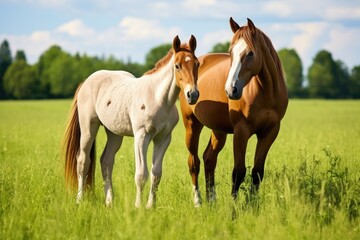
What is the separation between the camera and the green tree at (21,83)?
86688 mm

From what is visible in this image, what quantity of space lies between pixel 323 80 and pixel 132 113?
105068mm

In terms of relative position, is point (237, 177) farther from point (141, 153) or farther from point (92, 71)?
point (92, 71)

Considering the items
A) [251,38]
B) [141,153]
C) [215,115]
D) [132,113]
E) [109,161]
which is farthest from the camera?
[109,161]

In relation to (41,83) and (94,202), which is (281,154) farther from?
(41,83)

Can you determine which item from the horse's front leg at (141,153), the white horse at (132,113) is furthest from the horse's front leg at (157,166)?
the horse's front leg at (141,153)

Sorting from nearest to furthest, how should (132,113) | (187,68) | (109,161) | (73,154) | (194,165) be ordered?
(187,68)
(132,113)
(109,161)
(73,154)
(194,165)

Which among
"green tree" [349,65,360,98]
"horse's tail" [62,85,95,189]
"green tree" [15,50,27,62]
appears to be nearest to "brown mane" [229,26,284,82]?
"horse's tail" [62,85,95,189]

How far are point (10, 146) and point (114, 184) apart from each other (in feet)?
19.9

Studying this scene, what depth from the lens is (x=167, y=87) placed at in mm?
5941

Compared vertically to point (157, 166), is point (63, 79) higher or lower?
higher

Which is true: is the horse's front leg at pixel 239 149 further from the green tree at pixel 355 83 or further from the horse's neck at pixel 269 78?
the green tree at pixel 355 83

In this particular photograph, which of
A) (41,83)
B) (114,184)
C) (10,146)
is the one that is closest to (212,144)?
(114,184)

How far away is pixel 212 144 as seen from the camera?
764cm

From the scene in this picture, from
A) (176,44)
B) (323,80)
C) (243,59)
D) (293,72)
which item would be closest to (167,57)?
(176,44)
